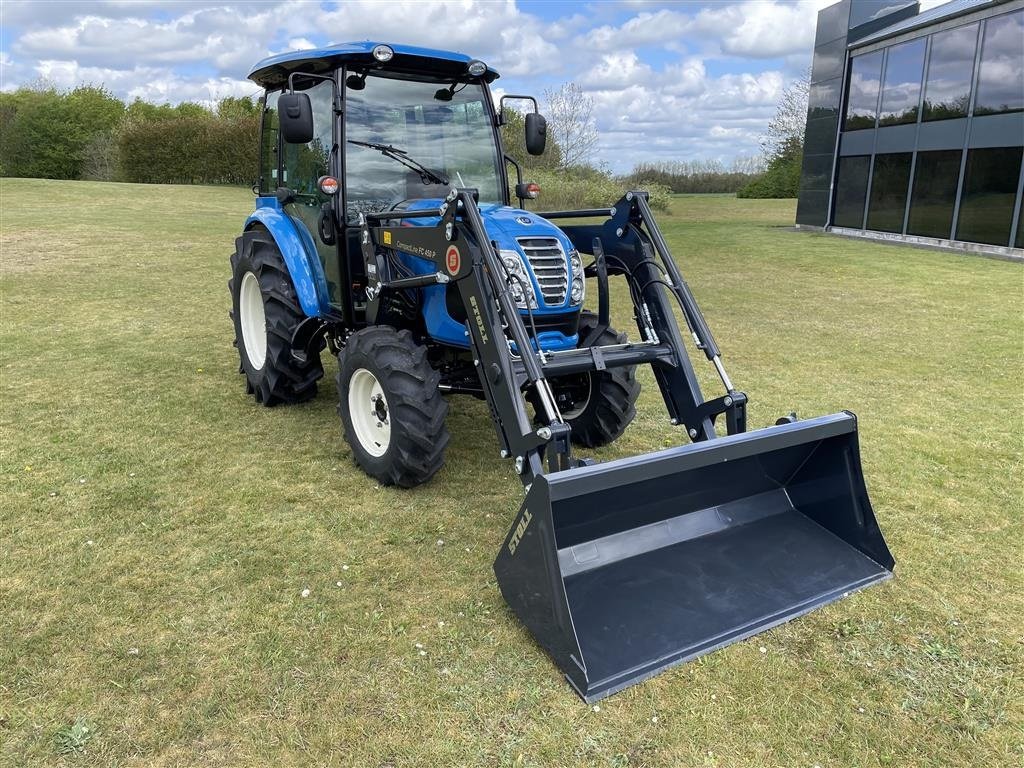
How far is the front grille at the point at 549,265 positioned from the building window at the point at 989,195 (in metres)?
14.3

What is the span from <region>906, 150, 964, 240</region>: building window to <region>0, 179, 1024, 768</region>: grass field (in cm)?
1089

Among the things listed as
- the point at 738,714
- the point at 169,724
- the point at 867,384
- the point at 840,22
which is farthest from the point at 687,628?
the point at 840,22

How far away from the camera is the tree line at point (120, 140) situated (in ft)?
114

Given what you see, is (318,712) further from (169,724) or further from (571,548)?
(571,548)

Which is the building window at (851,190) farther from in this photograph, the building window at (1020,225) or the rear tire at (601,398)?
the rear tire at (601,398)

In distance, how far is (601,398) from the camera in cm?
487

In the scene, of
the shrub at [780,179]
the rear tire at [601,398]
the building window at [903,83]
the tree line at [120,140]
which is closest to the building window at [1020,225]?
the building window at [903,83]

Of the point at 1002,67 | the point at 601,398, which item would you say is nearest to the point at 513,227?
the point at 601,398

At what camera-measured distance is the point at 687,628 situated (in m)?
3.09

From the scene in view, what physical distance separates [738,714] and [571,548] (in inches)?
37.9

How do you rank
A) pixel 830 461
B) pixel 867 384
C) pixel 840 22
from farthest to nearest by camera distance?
pixel 840 22 → pixel 867 384 → pixel 830 461

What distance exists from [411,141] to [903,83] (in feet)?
55.2

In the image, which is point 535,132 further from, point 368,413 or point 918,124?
point 918,124

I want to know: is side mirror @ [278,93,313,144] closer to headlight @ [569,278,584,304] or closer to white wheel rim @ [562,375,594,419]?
headlight @ [569,278,584,304]
